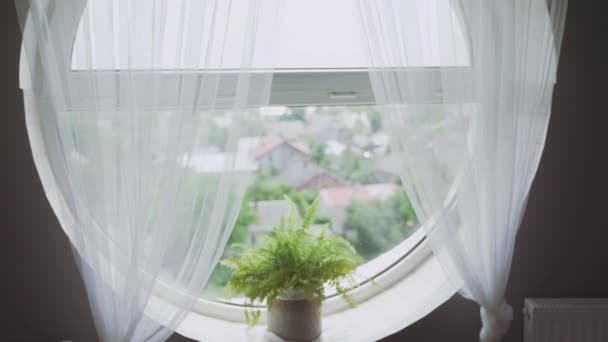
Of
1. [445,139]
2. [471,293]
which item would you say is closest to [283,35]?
[445,139]

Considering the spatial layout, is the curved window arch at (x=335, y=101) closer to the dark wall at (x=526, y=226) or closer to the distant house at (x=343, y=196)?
the dark wall at (x=526, y=226)

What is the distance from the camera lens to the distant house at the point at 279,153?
2283 mm

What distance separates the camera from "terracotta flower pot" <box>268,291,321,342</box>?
196 centimetres

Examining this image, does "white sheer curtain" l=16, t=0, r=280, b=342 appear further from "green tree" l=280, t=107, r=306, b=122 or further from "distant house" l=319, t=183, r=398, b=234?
"distant house" l=319, t=183, r=398, b=234

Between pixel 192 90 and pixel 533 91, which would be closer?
pixel 192 90

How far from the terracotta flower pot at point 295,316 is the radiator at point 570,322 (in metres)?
0.74

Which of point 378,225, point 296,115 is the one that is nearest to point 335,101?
point 296,115

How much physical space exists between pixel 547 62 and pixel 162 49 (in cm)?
117

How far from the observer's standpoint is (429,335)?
2082mm

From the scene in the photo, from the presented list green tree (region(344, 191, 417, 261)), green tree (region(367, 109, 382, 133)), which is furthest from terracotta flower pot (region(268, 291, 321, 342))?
green tree (region(367, 109, 382, 133))

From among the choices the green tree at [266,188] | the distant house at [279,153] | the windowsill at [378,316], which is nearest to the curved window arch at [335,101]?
the windowsill at [378,316]

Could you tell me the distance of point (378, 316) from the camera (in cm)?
212

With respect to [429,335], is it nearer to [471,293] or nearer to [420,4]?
[471,293]

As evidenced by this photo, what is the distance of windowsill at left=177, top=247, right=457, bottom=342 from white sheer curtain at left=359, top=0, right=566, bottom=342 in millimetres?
203
